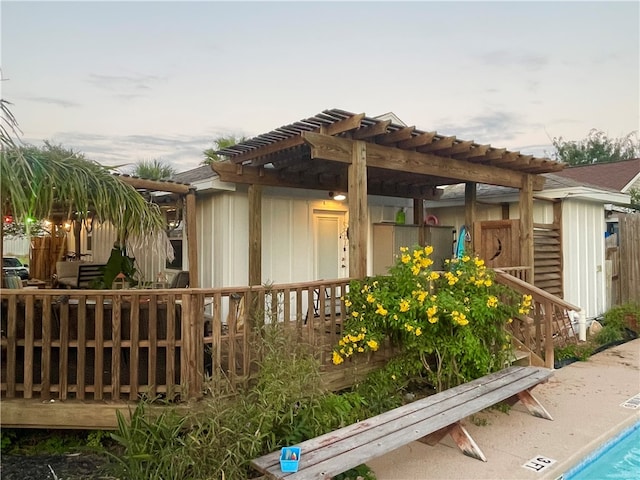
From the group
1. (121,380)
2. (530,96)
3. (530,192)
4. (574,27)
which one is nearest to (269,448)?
(121,380)

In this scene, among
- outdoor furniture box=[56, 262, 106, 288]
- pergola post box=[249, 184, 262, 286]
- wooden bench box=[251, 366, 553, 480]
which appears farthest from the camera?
outdoor furniture box=[56, 262, 106, 288]

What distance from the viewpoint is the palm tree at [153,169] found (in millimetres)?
18594

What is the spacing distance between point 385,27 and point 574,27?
347cm

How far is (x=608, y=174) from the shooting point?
1282cm

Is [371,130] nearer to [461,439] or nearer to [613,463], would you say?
[461,439]

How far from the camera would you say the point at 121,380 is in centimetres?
368

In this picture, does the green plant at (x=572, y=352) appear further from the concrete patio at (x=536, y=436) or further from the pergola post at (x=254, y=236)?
the pergola post at (x=254, y=236)

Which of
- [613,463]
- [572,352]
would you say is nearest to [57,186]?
[613,463]

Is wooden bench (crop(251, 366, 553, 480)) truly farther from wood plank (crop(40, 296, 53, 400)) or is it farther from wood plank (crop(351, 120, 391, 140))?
wood plank (crop(351, 120, 391, 140))

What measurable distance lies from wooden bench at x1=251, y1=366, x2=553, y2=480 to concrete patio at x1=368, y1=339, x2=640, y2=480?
158 millimetres

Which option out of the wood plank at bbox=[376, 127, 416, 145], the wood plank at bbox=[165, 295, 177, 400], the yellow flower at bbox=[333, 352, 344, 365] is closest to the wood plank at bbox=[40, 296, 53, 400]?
the wood plank at bbox=[165, 295, 177, 400]

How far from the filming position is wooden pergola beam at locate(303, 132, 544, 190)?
4523 millimetres

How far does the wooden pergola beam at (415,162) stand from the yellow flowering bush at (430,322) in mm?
1259

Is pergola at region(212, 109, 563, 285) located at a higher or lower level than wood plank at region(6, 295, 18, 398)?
higher
